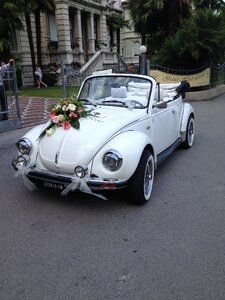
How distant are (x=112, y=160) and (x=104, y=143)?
0.88 ft

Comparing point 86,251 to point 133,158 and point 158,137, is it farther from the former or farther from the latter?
point 158,137

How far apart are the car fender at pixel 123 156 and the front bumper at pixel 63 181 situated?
7cm

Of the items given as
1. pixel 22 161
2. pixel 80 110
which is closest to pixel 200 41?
pixel 80 110

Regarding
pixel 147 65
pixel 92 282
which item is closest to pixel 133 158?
pixel 92 282

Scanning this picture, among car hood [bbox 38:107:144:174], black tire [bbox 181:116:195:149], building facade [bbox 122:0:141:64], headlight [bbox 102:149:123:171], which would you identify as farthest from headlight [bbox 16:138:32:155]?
building facade [bbox 122:0:141:64]

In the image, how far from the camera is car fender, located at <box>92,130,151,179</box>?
354cm

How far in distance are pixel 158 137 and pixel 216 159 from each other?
5.43 feet

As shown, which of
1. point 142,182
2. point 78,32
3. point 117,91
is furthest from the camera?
point 78,32

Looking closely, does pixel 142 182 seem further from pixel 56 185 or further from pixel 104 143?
pixel 56 185

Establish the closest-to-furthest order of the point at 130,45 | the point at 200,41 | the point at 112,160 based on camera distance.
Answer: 1. the point at 112,160
2. the point at 200,41
3. the point at 130,45

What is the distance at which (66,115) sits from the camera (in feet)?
13.3

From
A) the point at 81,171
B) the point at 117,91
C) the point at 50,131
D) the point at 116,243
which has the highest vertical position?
the point at 117,91

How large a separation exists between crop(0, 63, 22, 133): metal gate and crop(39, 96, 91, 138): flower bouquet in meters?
4.37

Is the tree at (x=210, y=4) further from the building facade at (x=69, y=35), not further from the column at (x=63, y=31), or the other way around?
the building facade at (x=69, y=35)
